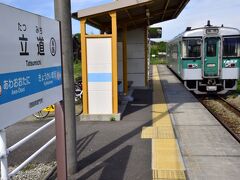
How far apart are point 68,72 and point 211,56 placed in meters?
10.6

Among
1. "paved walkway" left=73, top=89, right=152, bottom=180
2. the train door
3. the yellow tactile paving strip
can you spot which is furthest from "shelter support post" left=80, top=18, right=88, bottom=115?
the train door

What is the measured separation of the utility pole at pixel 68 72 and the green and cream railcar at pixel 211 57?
10289mm

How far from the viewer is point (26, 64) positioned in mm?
3270

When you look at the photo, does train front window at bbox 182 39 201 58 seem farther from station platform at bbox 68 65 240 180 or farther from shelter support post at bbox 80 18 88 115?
shelter support post at bbox 80 18 88 115

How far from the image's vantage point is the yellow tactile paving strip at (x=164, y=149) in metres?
5.52

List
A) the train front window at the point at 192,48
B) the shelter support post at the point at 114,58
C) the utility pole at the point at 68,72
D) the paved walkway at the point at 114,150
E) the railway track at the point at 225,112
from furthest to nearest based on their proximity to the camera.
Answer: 1. the train front window at the point at 192,48
2. the railway track at the point at 225,112
3. the shelter support post at the point at 114,58
4. the paved walkway at the point at 114,150
5. the utility pole at the point at 68,72

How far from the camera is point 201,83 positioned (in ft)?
50.4

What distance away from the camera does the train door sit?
48.4ft

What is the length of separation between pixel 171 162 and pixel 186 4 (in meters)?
8.43

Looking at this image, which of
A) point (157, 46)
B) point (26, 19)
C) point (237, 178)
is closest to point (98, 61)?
point (237, 178)

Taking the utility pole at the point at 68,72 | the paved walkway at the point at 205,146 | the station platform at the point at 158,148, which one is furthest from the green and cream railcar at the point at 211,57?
the utility pole at the point at 68,72

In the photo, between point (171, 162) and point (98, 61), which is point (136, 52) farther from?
point (171, 162)

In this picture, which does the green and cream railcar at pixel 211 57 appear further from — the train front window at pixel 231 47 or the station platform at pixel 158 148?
the station platform at pixel 158 148

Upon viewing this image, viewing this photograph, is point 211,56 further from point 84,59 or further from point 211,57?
point 84,59
